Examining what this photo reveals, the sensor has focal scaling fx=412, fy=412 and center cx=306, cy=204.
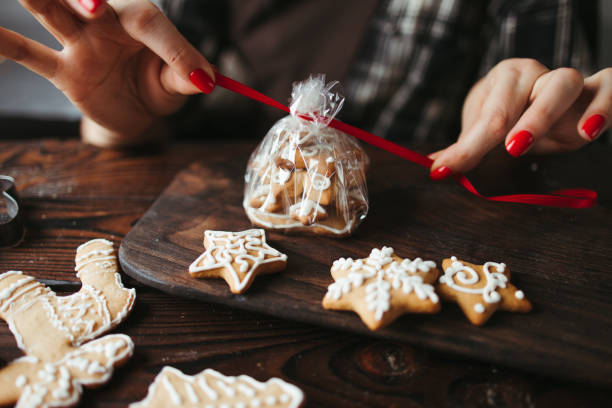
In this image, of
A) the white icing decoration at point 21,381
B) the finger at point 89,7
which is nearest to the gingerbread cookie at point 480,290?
the white icing decoration at point 21,381

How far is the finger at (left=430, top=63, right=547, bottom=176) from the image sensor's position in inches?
36.6

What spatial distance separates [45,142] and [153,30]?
78 centimetres

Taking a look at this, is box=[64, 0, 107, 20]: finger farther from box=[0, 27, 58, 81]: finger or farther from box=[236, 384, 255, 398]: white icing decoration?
box=[236, 384, 255, 398]: white icing decoration

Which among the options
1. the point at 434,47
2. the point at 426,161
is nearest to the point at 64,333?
the point at 426,161

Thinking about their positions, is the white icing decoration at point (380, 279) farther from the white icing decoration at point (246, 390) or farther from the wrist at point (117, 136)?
the wrist at point (117, 136)

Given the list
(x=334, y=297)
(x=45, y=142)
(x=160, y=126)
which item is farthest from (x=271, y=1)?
(x=334, y=297)

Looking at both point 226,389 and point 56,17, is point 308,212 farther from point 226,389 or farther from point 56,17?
point 56,17

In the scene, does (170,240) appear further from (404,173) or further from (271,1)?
(271,1)

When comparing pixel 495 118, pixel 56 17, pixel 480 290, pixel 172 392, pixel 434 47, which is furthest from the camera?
pixel 434 47

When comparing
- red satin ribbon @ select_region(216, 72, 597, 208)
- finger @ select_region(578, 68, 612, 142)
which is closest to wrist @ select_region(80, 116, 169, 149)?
red satin ribbon @ select_region(216, 72, 597, 208)

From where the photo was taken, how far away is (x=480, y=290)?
694mm

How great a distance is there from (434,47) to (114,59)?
41.2 inches

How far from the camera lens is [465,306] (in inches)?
26.8

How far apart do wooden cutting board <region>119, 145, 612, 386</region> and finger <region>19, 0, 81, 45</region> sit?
1.32 ft
